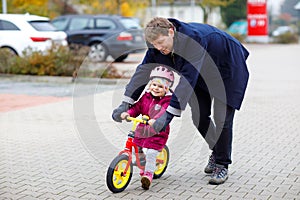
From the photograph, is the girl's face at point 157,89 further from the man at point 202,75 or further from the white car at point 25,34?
the white car at point 25,34

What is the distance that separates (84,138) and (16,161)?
104 cm

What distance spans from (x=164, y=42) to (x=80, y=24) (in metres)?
Answer: 16.8

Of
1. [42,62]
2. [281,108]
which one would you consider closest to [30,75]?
[42,62]

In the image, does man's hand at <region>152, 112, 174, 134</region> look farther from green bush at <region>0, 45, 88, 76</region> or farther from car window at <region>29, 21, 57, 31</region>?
car window at <region>29, 21, 57, 31</region>

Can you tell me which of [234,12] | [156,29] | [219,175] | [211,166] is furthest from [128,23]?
[234,12]

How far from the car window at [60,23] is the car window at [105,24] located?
1.40 metres

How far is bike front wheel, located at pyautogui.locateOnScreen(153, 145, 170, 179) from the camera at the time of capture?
18.4ft

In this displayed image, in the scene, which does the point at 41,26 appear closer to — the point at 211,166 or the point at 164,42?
the point at 211,166

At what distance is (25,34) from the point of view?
55.4 feet

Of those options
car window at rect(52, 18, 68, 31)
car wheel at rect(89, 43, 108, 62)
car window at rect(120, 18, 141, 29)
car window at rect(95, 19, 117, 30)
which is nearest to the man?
car wheel at rect(89, 43, 108, 62)

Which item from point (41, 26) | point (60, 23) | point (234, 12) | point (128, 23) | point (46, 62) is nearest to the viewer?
point (46, 62)

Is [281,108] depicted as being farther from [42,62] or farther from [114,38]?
[114,38]

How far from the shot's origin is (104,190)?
207 inches

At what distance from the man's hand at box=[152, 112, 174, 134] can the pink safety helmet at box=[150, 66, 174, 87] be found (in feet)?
1.29
